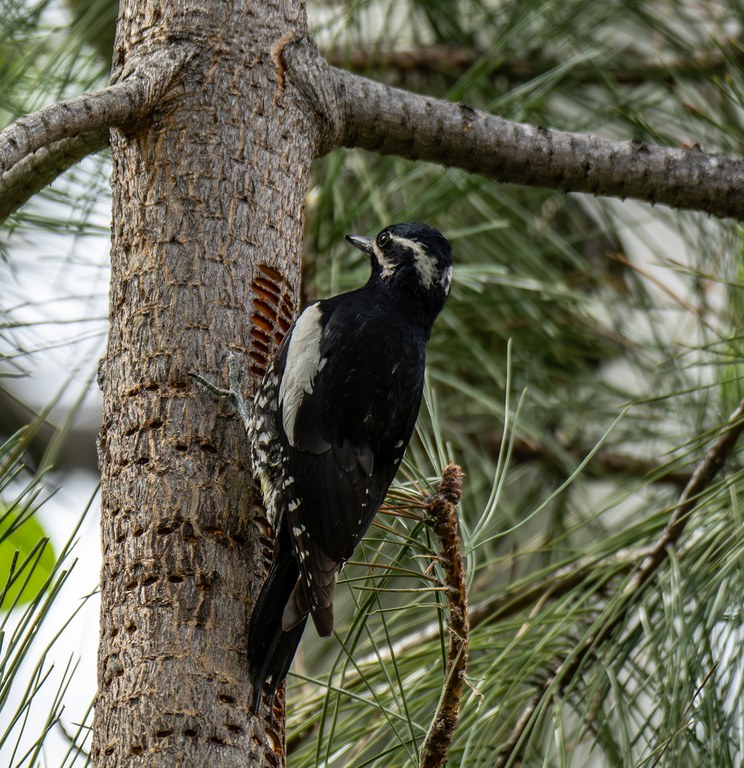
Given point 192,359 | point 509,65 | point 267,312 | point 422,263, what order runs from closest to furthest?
1. point 192,359
2. point 267,312
3. point 422,263
4. point 509,65

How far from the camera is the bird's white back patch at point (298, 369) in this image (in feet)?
6.61

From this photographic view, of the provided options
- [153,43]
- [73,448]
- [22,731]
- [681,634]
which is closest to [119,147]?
[153,43]

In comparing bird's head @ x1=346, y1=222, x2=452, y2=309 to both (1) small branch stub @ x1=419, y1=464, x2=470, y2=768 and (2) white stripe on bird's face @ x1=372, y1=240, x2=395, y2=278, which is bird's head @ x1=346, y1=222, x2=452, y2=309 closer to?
(2) white stripe on bird's face @ x1=372, y1=240, x2=395, y2=278

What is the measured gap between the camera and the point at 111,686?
148 centimetres

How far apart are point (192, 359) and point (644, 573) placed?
86 centimetres

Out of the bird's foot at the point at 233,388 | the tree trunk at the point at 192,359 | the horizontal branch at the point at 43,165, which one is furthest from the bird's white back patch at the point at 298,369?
the horizontal branch at the point at 43,165

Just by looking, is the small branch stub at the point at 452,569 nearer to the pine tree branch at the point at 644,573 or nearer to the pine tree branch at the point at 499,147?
the pine tree branch at the point at 644,573

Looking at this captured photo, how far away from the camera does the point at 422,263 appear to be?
239 cm

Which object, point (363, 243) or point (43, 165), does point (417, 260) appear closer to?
point (363, 243)

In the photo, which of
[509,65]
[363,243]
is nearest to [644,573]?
[363,243]

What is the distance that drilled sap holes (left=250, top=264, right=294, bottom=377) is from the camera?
182cm

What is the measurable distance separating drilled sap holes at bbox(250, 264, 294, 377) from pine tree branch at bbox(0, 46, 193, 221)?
0.33m

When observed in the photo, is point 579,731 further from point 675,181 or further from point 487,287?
point 487,287

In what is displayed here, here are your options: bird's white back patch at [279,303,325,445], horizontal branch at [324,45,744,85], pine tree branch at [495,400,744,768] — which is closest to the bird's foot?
bird's white back patch at [279,303,325,445]
